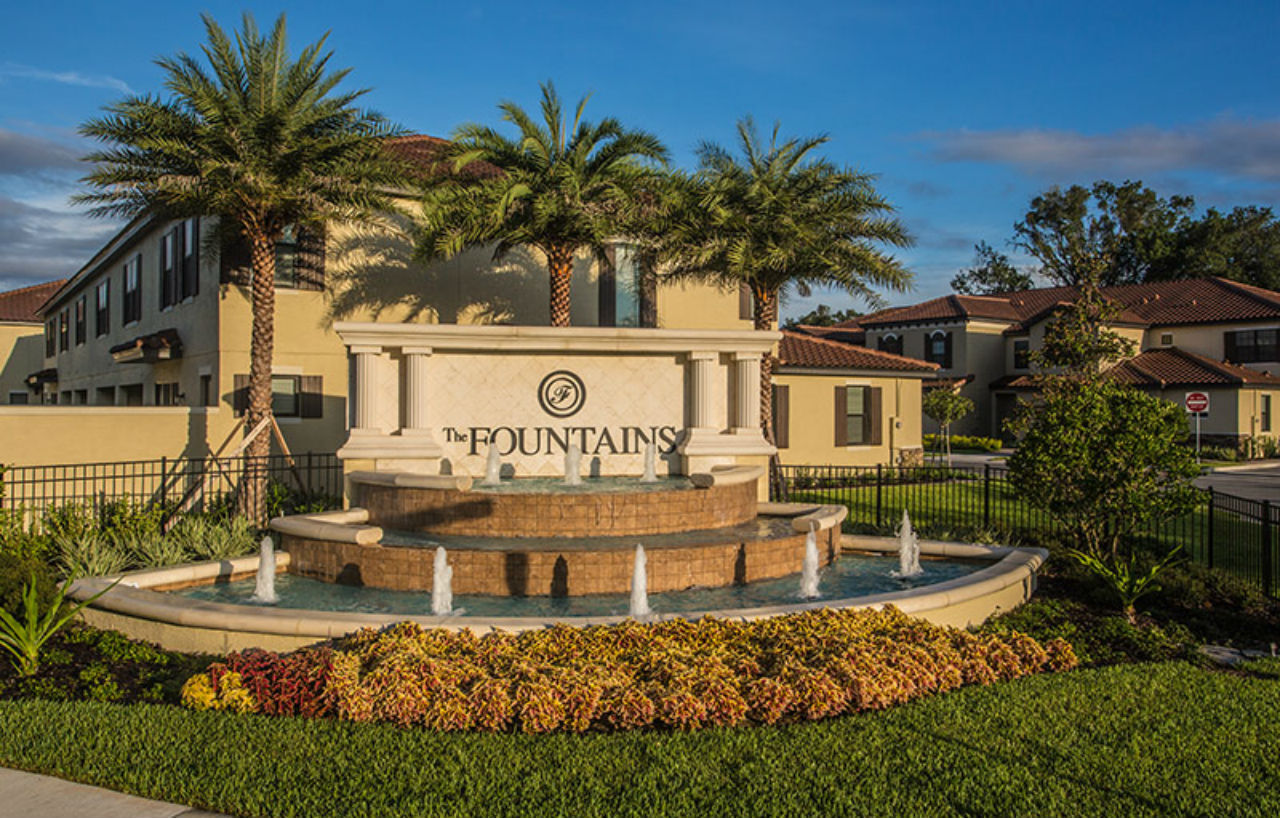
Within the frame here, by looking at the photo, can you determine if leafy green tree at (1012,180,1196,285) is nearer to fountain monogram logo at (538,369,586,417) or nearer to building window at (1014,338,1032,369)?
building window at (1014,338,1032,369)

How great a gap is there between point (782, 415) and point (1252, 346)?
28654 millimetres

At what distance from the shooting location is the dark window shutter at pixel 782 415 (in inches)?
1099

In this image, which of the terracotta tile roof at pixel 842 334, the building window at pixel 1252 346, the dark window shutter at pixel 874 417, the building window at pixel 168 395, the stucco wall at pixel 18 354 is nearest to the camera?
the building window at pixel 168 395

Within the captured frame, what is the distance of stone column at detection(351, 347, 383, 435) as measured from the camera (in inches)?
595

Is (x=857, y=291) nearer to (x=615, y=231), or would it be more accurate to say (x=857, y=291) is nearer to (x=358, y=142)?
(x=615, y=231)

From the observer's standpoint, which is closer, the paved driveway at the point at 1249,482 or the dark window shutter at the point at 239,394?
the dark window shutter at the point at 239,394

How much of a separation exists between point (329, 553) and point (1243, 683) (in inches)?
393

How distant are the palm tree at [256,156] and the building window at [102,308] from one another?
14192mm

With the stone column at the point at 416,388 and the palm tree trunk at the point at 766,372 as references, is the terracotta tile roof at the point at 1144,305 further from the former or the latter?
the stone column at the point at 416,388

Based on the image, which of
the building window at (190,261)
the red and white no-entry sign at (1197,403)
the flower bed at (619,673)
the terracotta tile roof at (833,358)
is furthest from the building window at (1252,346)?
the building window at (190,261)

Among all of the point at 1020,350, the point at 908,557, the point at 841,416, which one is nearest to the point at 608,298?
the point at 841,416

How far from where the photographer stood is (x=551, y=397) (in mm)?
15922

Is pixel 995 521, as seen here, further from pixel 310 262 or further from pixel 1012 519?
pixel 310 262

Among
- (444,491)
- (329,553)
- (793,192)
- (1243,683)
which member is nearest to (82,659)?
(329,553)
